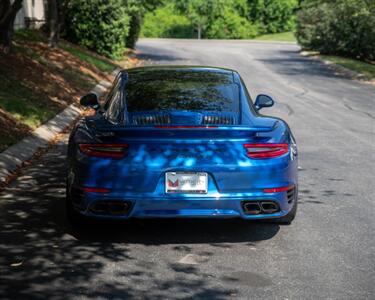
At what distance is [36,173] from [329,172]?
3961 millimetres

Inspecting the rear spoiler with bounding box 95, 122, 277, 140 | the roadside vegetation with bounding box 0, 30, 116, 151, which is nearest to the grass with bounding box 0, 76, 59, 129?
the roadside vegetation with bounding box 0, 30, 116, 151

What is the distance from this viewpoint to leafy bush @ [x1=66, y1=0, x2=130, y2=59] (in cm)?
2780

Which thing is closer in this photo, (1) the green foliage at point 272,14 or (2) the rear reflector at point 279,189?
(2) the rear reflector at point 279,189

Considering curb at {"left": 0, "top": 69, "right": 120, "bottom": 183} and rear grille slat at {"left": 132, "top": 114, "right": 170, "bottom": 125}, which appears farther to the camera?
curb at {"left": 0, "top": 69, "right": 120, "bottom": 183}

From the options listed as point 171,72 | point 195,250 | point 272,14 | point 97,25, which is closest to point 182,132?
point 195,250

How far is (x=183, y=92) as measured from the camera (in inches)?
266

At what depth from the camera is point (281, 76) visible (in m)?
26.3

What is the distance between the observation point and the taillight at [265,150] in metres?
5.69

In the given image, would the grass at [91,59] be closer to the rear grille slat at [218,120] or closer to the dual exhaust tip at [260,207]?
the rear grille slat at [218,120]

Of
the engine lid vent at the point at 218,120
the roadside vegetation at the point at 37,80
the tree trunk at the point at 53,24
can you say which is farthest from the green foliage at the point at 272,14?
the engine lid vent at the point at 218,120

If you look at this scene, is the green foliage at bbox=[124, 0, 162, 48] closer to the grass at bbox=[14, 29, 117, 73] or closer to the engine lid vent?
the grass at bbox=[14, 29, 117, 73]

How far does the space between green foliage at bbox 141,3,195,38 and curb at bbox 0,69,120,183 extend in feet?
180

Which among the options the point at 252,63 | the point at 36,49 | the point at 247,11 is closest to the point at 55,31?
the point at 36,49

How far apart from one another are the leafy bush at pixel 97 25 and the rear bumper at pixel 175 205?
74.9 ft
